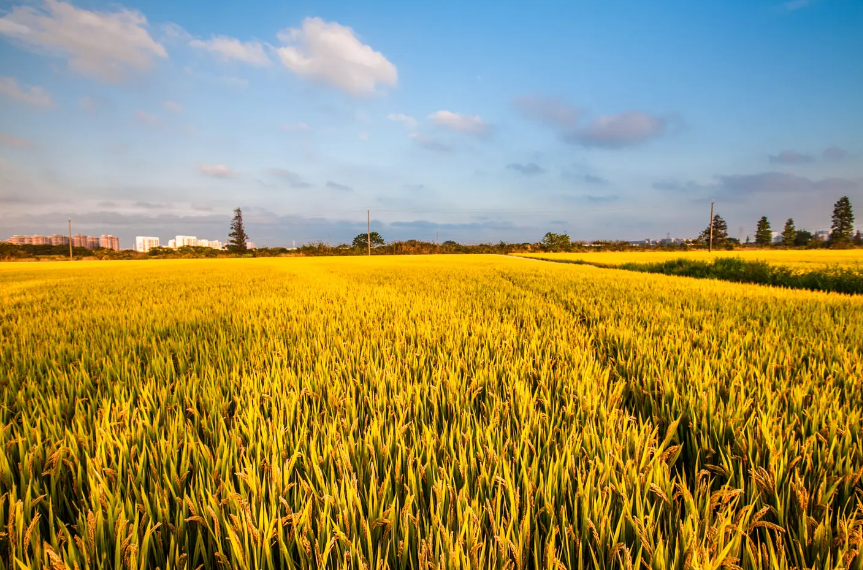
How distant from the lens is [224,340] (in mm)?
3082

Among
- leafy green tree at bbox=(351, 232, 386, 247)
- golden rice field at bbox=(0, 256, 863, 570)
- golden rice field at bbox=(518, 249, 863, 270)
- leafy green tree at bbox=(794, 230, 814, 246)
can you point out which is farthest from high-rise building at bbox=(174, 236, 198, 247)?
leafy green tree at bbox=(794, 230, 814, 246)

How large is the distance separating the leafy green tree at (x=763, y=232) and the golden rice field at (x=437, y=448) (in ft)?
352

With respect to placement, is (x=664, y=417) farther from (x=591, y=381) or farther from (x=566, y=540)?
(x=566, y=540)

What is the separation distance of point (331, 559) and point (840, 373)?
9.82 feet

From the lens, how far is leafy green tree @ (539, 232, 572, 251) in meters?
56.5

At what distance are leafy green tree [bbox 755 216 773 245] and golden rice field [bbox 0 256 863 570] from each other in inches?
4218

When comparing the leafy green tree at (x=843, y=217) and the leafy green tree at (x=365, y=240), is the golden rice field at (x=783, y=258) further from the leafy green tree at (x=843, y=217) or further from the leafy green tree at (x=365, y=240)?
the leafy green tree at (x=843, y=217)

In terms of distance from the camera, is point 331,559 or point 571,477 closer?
point 331,559

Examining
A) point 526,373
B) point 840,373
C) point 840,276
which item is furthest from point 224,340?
point 840,276

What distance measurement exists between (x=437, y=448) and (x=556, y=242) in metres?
62.6

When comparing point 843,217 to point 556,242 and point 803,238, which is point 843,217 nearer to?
point 803,238

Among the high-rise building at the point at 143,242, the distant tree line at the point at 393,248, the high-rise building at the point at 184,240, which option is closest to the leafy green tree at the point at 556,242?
the distant tree line at the point at 393,248

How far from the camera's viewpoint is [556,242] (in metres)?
59.9

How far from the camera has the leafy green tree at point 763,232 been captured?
8162cm
